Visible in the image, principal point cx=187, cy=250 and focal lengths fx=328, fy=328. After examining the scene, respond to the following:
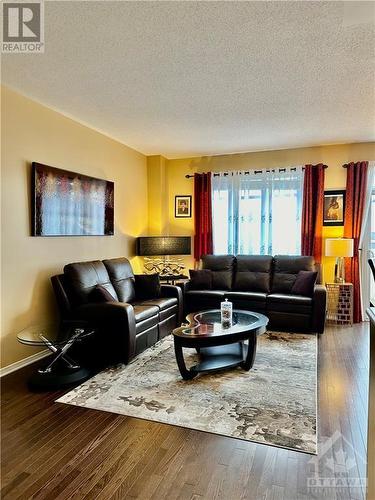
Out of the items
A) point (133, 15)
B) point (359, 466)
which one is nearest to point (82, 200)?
point (133, 15)

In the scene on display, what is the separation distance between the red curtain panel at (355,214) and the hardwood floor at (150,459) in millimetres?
2714

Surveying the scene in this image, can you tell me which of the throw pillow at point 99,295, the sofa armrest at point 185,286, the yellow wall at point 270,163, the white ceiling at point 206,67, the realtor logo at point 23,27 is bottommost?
the sofa armrest at point 185,286

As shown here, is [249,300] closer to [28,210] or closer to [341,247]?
[341,247]

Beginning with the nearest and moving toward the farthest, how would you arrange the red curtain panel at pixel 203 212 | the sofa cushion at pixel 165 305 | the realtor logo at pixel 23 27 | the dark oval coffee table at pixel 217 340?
the realtor logo at pixel 23 27, the dark oval coffee table at pixel 217 340, the sofa cushion at pixel 165 305, the red curtain panel at pixel 203 212

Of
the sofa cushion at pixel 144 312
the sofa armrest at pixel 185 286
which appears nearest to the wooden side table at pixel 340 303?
the sofa armrest at pixel 185 286

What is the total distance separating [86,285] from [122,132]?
86.5 inches

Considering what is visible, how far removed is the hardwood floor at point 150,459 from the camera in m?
1.66

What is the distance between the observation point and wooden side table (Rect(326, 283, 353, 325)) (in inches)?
189

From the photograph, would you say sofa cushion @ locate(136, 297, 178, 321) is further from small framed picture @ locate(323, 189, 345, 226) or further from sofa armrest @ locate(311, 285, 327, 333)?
small framed picture @ locate(323, 189, 345, 226)

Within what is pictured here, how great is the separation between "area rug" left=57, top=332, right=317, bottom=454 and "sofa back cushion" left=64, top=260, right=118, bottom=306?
0.86 metres

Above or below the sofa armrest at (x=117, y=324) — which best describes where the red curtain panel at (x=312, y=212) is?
Result: above

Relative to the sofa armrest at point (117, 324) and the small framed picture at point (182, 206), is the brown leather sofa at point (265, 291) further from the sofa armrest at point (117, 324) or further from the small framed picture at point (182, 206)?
the sofa armrest at point (117, 324)

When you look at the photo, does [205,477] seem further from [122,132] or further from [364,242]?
[364,242]

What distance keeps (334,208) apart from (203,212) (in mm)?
2115
